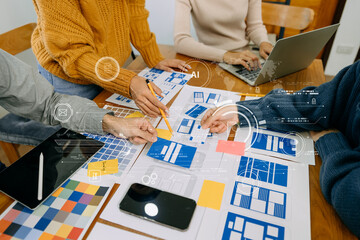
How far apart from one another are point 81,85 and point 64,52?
0.75 feet

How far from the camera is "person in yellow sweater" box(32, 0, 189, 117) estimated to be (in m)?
0.76

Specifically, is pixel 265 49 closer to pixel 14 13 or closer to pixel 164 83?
pixel 164 83

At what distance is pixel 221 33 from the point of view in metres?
1.37

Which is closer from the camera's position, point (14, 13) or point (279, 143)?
point (279, 143)

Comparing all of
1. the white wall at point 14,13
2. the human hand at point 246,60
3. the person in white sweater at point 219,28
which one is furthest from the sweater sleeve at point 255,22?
the white wall at point 14,13

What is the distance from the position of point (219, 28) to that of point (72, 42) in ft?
2.79

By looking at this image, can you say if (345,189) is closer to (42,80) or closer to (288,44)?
(288,44)

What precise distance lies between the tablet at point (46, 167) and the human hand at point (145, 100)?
19cm

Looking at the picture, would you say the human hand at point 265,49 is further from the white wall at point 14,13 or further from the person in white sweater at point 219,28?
the white wall at point 14,13

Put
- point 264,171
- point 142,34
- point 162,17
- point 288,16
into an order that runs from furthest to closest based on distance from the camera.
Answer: point 162,17
point 288,16
point 142,34
point 264,171

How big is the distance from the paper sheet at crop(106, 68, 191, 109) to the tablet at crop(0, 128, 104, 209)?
234mm

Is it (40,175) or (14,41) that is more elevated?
(14,41)

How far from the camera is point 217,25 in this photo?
4.37 feet

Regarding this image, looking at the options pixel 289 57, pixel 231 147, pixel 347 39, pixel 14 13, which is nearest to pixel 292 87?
pixel 289 57
